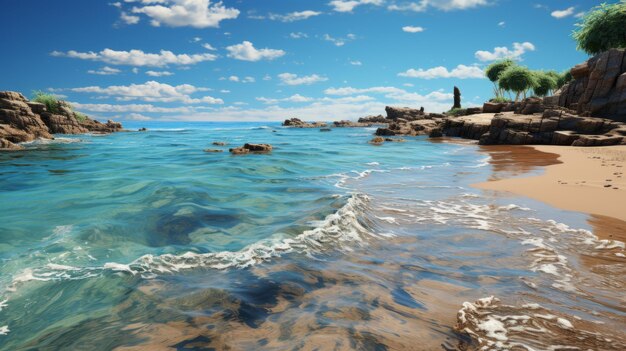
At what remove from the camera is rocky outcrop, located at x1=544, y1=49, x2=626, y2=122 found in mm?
23844

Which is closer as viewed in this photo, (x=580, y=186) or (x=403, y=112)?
(x=580, y=186)

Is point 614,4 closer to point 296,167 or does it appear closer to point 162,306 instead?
point 296,167

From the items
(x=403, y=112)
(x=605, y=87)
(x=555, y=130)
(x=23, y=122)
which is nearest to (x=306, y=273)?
(x=555, y=130)

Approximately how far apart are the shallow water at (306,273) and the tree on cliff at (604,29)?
1400 inches

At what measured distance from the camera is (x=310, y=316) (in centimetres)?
324

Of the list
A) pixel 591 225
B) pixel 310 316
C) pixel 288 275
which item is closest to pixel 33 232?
pixel 288 275

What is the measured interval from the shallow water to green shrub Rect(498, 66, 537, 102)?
54.1m

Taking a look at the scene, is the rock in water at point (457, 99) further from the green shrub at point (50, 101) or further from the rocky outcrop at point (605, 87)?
the green shrub at point (50, 101)

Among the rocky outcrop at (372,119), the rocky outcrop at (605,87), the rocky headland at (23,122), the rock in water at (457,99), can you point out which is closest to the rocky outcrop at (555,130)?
the rocky outcrop at (605,87)

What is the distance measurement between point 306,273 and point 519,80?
6021 cm

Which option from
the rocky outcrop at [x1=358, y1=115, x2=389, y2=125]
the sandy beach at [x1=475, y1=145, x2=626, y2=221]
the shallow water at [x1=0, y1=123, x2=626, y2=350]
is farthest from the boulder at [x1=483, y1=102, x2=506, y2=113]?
the rocky outcrop at [x1=358, y1=115, x2=389, y2=125]

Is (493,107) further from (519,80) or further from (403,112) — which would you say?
(403,112)

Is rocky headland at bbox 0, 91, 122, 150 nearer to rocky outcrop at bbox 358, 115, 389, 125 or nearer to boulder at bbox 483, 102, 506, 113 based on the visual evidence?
boulder at bbox 483, 102, 506, 113

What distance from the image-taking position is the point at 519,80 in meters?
52.3
